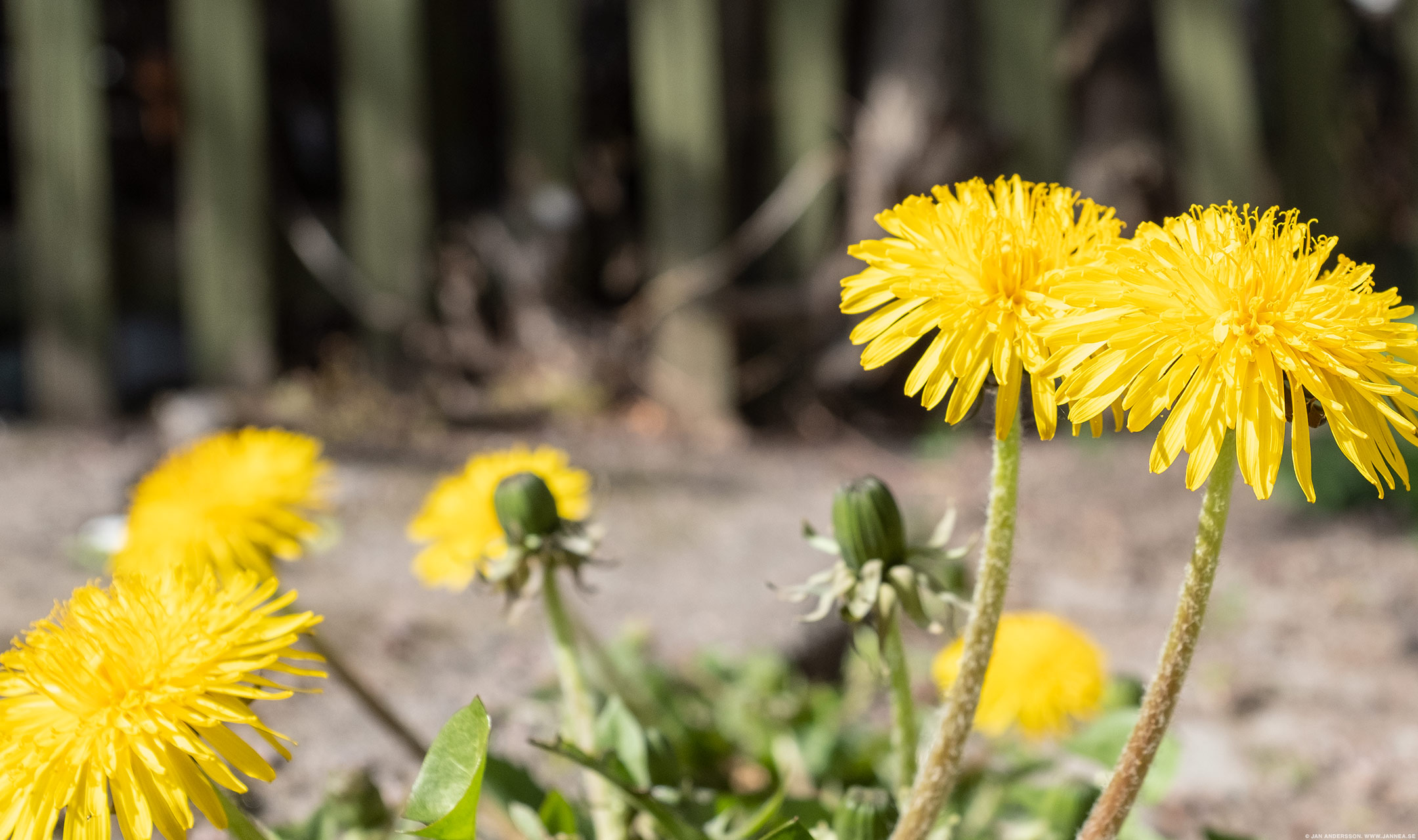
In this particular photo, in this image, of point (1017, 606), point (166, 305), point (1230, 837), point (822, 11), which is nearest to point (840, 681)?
point (1017, 606)

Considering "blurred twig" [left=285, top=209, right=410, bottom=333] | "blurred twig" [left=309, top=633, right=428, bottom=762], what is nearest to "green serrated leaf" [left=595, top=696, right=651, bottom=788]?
"blurred twig" [left=309, top=633, right=428, bottom=762]

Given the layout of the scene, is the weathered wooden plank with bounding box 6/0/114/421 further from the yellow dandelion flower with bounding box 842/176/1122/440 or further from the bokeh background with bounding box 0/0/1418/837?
the yellow dandelion flower with bounding box 842/176/1122/440

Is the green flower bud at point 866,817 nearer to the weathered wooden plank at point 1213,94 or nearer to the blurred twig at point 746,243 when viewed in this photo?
the blurred twig at point 746,243

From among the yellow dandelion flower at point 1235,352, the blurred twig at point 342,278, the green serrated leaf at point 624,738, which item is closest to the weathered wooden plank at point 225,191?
the blurred twig at point 342,278

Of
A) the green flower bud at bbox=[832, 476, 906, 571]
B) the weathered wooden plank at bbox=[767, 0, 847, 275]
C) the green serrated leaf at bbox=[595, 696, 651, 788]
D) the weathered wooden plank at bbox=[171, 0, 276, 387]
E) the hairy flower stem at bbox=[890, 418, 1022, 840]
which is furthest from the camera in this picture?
the weathered wooden plank at bbox=[767, 0, 847, 275]

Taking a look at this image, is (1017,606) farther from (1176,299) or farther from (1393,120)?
(1393,120)
